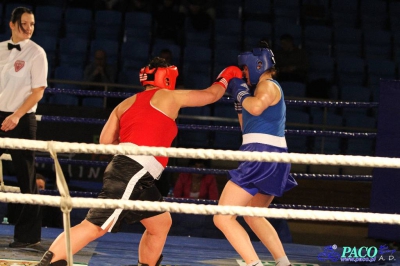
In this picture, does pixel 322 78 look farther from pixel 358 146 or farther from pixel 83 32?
pixel 83 32

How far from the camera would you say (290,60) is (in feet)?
28.1

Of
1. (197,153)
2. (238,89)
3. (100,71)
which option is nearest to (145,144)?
(238,89)

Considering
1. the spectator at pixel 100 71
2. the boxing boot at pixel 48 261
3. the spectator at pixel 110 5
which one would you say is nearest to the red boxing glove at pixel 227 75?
the boxing boot at pixel 48 261

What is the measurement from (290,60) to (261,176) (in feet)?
16.5

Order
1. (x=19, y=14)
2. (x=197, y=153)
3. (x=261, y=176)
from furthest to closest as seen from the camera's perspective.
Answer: (x=19, y=14) → (x=261, y=176) → (x=197, y=153)

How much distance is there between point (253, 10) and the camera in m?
10.1

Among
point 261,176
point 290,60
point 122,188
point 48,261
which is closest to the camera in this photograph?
point 48,261

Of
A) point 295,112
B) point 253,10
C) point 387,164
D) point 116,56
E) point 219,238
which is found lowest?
point 219,238

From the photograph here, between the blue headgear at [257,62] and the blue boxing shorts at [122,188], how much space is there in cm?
74

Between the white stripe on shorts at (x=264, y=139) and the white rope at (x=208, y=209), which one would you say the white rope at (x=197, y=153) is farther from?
the white stripe on shorts at (x=264, y=139)

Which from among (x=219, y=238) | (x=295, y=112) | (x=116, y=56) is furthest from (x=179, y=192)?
(x=116, y=56)

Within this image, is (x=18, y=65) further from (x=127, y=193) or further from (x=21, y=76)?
(x=127, y=193)

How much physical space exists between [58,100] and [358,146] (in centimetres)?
356

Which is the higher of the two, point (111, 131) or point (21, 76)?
point (21, 76)
